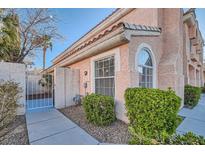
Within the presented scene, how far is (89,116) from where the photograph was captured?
534 cm

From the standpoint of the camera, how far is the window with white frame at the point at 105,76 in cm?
599

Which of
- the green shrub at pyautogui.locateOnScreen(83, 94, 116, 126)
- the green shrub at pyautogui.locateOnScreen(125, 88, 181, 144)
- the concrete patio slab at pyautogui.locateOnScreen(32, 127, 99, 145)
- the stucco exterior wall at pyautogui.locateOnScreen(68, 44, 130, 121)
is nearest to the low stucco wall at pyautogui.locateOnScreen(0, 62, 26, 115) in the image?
the concrete patio slab at pyautogui.locateOnScreen(32, 127, 99, 145)

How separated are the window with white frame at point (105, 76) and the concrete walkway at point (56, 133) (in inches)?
84.0

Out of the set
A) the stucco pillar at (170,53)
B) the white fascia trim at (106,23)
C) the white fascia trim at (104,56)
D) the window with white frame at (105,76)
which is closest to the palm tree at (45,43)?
the white fascia trim at (106,23)

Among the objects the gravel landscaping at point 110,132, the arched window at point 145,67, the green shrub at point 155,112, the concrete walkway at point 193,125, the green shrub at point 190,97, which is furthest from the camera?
the green shrub at point 190,97

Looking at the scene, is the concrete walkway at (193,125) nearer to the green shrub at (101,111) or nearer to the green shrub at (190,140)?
the green shrub at (190,140)

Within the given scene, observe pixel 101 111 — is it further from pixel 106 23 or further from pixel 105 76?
pixel 106 23

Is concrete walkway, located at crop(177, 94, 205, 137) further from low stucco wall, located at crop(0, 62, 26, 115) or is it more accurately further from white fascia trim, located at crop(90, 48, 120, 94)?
low stucco wall, located at crop(0, 62, 26, 115)

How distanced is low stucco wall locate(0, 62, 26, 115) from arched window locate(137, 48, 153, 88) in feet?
18.1

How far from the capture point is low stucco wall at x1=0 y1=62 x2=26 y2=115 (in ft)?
20.0

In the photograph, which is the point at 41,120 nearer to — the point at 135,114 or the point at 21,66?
the point at 21,66

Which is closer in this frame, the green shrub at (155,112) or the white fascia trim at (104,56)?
the green shrub at (155,112)
